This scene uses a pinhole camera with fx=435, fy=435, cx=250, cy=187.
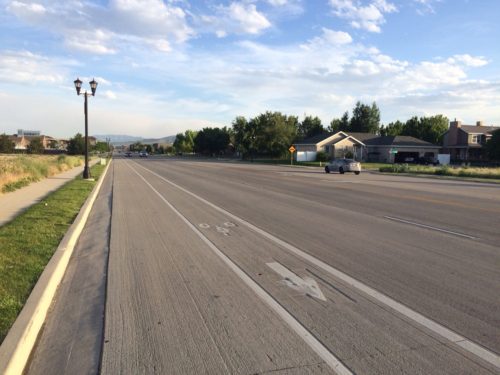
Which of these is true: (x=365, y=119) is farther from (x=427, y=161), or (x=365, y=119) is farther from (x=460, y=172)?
(x=460, y=172)

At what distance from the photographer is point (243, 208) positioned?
13.9 metres

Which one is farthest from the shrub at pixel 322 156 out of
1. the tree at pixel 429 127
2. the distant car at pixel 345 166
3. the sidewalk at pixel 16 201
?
the sidewalk at pixel 16 201

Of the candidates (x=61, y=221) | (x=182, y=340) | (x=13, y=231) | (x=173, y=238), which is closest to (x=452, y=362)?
(x=182, y=340)

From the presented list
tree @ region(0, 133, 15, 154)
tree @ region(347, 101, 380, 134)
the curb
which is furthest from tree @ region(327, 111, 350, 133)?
the curb

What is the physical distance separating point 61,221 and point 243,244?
16.7ft

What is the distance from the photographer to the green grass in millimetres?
5004

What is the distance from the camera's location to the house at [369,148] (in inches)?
2704

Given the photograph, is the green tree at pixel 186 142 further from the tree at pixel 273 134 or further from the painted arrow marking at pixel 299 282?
the painted arrow marking at pixel 299 282

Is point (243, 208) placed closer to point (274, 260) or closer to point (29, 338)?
point (274, 260)

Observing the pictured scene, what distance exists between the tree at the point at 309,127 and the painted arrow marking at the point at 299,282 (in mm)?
103263

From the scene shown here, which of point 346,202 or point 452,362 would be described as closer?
point 452,362

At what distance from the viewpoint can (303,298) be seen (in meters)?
5.28

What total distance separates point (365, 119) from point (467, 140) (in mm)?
38544

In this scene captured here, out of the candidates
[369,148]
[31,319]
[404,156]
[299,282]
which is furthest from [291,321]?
[369,148]
